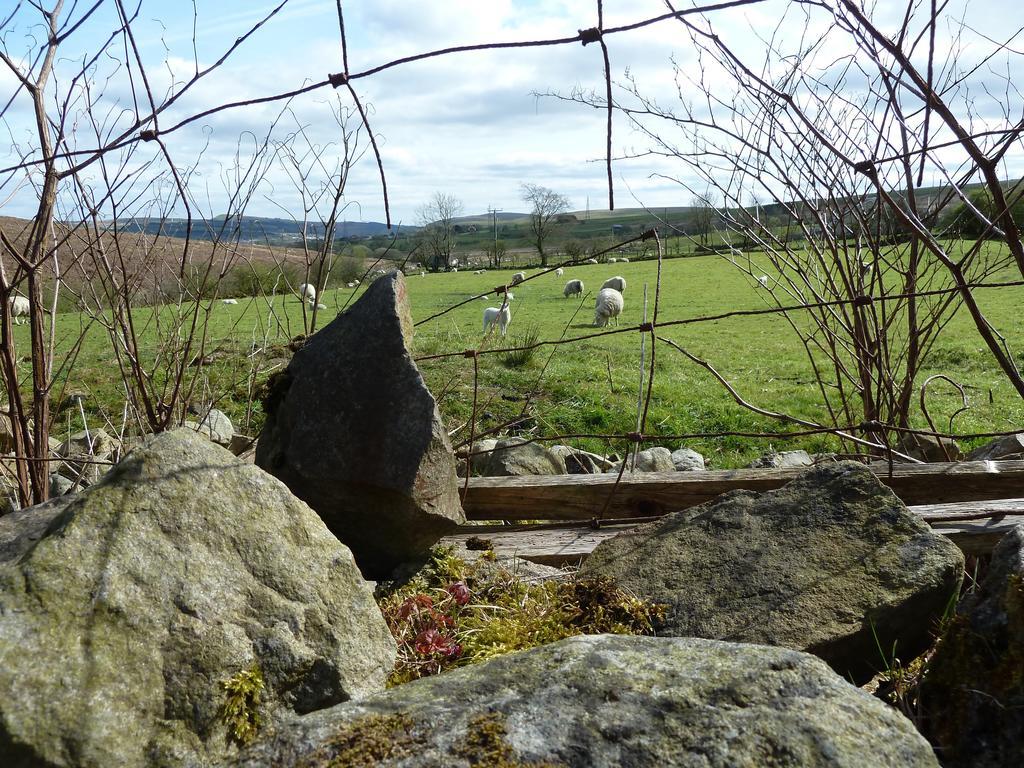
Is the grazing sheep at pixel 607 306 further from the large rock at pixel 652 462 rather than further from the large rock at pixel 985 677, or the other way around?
the large rock at pixel 985 677

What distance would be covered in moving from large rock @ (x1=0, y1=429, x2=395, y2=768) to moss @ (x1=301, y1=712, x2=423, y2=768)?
405 mm

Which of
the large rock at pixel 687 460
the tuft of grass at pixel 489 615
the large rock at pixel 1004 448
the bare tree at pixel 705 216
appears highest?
the bare tree at pixel 705 216

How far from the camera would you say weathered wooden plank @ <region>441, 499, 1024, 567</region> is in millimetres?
3202

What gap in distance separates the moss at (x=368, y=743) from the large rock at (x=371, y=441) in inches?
54.1

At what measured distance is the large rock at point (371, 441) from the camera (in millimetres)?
3068

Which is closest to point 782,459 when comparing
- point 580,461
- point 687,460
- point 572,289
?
point 687,460

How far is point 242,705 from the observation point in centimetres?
196

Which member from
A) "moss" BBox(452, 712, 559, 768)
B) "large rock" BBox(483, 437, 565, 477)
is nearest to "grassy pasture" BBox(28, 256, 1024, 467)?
"large rock" BBox(483, 437, 565, 477)

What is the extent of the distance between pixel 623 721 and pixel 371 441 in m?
1.67

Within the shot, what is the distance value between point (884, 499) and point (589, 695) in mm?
1641

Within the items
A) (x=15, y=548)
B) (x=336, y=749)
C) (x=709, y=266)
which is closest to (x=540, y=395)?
(x=15, y=548)

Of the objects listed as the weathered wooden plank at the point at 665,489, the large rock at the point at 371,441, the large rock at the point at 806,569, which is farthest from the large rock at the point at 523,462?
the large rock at the point at 806,569

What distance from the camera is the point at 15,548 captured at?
2410 mm

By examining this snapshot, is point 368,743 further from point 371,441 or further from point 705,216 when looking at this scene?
point 705,216
